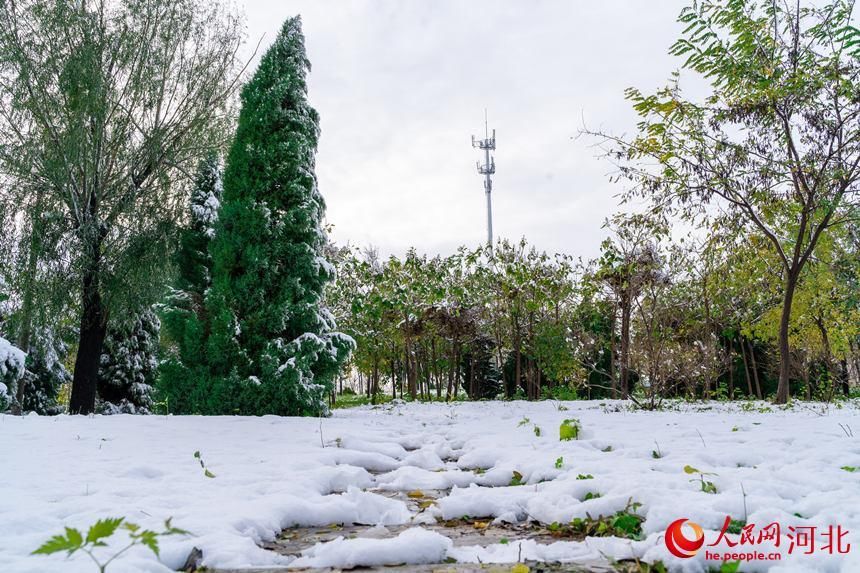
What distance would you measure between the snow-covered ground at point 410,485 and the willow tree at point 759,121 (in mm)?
A: 3987

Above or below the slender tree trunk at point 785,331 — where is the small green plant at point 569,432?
below

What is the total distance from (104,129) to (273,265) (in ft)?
17.5

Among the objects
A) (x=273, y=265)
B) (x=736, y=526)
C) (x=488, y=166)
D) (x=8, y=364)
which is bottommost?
(x=736, y=526)

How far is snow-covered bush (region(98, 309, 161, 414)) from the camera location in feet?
49.4

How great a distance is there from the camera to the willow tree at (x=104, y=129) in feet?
31.9

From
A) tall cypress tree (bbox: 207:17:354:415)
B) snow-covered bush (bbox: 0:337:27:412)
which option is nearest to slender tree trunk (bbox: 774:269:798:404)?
tall cypress tree (bbox: 207:17:354:415)

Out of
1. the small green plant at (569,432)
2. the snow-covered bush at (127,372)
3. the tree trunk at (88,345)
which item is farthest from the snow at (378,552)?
the snow-covered bush at (127,372)

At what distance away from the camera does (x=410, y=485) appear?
3.34 m

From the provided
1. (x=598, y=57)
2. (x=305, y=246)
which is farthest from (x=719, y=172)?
(x=305, y=246)

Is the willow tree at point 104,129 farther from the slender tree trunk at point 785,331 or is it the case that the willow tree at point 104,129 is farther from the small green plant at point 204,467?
the slender tree trunk at point 785,331

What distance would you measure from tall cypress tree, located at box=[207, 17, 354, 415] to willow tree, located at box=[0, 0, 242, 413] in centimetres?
338

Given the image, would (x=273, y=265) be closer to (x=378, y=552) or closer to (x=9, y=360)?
(x=9, y=360)

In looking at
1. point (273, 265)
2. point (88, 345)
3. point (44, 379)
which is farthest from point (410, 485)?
point (44, 379)

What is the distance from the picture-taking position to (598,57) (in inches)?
270
